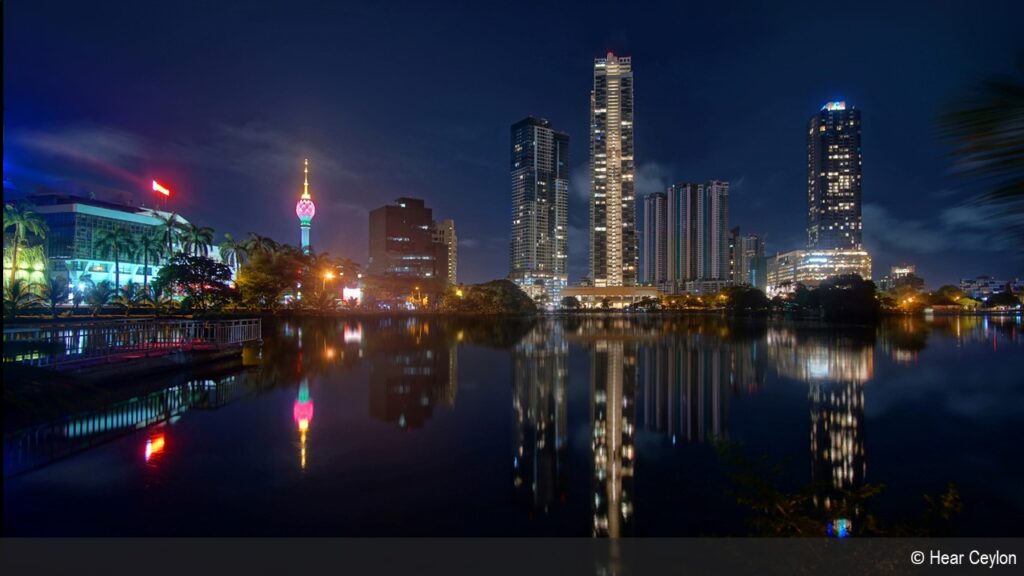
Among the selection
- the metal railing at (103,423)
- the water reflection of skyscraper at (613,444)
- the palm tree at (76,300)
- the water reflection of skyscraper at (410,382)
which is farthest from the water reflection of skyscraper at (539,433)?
the palm tree at (76,300)

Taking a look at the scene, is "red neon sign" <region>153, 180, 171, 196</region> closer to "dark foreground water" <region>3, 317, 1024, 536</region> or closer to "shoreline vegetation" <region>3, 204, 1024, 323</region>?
"shoreline vegetation" <region>3, 204, 1024, 323</region>

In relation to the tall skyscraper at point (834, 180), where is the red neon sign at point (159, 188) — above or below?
below

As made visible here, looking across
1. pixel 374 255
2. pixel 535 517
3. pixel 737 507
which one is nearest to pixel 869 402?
pixel 737 507

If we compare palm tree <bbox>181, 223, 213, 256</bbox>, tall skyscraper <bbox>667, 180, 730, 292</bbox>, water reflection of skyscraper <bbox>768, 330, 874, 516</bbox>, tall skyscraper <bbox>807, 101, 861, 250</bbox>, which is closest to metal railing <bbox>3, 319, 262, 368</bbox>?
water reflection of skyscraper <bbox>768, 330, 874, 516</bbox>

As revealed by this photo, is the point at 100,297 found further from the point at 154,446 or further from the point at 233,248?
the point at 154,446

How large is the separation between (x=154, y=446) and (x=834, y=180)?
19742 cm

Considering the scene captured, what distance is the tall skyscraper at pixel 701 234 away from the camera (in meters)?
189

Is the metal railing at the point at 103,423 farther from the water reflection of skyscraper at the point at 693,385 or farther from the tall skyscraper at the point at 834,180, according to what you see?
the tall skyscraper at the point at 834,180

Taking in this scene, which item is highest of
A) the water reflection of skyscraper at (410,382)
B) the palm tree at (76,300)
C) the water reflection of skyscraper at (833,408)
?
the palm tree at (76,300)

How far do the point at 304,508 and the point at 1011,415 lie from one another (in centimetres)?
1620

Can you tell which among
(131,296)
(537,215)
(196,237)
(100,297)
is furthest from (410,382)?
(537,215)

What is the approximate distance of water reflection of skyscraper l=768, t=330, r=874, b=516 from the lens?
7746 millimetres

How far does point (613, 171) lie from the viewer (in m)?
164

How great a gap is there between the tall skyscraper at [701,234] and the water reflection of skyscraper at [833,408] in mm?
173695
